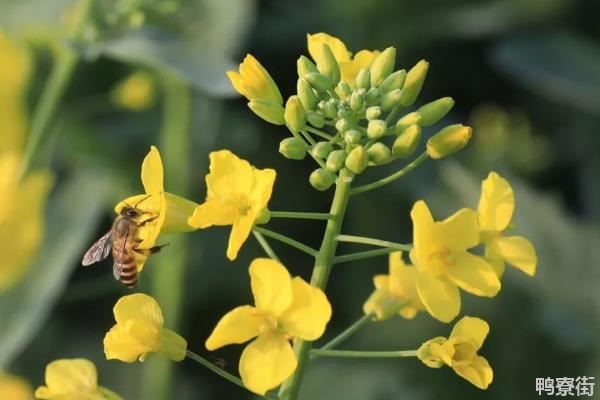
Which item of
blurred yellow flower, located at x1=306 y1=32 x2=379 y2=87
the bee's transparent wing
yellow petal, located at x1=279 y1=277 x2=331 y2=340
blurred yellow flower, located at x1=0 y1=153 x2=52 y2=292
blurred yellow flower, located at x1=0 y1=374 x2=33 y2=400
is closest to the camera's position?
yellow petal, located at x1=279 y1=277 x2=331 y2=340

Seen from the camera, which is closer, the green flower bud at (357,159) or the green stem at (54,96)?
the green flower bud at (357,159)

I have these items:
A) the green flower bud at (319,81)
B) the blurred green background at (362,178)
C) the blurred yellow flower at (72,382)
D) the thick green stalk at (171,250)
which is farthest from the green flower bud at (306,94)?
the thick green stalk at (171,250)

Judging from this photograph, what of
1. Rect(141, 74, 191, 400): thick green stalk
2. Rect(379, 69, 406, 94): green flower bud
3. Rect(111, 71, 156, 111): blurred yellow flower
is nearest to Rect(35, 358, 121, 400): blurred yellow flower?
Rect(379, 69, 406, 94): green flower bud

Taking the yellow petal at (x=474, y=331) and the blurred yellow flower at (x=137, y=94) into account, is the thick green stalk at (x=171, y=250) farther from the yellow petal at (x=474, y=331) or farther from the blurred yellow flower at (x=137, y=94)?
the yellow petal at (x=474, y=331)

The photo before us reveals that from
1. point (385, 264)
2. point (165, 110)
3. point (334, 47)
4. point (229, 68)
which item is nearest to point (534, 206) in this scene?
point (385, 264)

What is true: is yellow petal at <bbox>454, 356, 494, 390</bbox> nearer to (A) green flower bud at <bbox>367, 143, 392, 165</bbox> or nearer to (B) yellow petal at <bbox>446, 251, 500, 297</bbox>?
(B) yellow petal at <bbox>446, 251, 500, 297</bbox>

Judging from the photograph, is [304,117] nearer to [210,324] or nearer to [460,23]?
[210,324]

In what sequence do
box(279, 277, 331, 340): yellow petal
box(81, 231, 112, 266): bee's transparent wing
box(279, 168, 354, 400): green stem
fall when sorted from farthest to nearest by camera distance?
box(81, 231, 112, 266): bee's transparent wing < box(279, 168, 354, 400): green stem < box(279, 277, 331, 340): yellow petal
